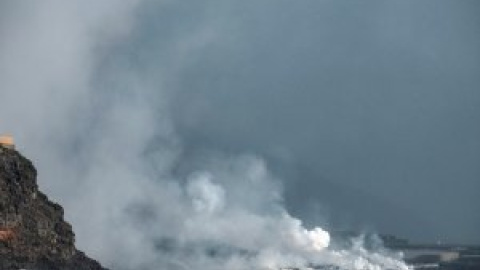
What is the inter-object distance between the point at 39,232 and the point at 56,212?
39.0 feet

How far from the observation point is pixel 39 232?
11675 centimetres

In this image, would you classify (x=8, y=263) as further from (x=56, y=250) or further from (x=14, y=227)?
(x=56, y=250)

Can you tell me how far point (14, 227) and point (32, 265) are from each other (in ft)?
20.8

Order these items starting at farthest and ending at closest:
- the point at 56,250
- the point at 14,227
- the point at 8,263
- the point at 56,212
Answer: the point at 56,212, the point at 56,250, the point at 14,227, the point at 8,263

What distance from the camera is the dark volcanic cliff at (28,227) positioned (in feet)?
354

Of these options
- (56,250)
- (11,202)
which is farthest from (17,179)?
(56,250)

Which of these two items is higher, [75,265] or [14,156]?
[14,156]

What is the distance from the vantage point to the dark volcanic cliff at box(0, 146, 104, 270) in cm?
10781

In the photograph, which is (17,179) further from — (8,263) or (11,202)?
(8,263)

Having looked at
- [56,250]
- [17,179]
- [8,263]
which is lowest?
[8,263]

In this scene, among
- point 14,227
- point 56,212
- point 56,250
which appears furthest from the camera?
point 56,212

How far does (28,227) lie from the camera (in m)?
114

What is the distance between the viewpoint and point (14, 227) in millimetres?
109750

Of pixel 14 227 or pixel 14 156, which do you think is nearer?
pixel 14 227
